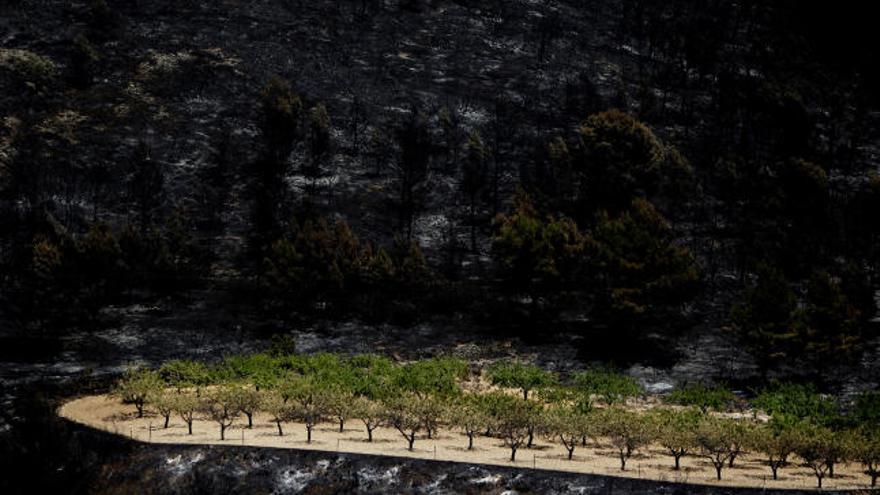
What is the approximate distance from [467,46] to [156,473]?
103 metres

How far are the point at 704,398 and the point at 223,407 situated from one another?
29782 millimetres

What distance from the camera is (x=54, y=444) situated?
3759cm

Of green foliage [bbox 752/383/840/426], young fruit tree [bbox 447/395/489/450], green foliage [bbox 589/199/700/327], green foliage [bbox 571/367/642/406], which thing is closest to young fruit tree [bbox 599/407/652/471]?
young fruit tree [bbox 447/395/489/450]

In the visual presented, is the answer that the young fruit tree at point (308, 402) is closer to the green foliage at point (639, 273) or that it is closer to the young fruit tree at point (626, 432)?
the young fruit tree at point (626, 432)

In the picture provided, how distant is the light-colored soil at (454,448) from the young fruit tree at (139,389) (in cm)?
79

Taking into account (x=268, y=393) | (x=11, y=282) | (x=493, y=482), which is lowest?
(x=11, y=282)

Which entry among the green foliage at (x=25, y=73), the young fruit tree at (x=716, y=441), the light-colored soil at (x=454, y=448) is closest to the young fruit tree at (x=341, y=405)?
the light-colored soil at (x=454, y=448)

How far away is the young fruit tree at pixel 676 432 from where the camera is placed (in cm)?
4153

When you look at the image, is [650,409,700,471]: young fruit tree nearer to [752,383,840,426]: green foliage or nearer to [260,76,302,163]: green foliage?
[752,383,840,426]: green foliage

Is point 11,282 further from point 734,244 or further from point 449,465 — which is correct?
point 734,244

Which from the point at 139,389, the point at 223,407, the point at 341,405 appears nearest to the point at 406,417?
the point at 341,405

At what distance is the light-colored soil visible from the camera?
4041cm

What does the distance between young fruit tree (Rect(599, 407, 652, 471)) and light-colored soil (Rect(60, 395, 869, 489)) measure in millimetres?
564

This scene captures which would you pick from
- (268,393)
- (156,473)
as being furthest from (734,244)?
(156,473)
